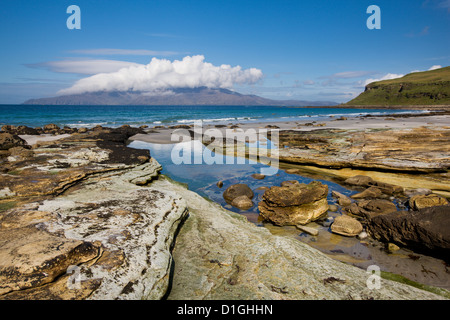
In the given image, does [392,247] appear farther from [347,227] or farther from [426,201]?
[426,201]

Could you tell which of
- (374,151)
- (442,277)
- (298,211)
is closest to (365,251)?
(442,277)

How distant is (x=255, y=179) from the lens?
13.9 meters

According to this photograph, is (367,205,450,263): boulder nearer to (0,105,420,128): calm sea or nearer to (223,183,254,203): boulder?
(223,183,254,203): boulder

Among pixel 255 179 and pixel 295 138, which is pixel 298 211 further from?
pixel 295 138

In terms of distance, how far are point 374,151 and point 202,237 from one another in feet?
45.7

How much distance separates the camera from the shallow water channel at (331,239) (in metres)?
6.00

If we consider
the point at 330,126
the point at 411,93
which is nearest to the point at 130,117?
the point at 330,126

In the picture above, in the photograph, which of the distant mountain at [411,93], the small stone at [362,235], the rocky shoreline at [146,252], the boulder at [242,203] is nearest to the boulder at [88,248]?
the rocky shoreline at [146,252]

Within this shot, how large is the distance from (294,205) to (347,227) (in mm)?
1829

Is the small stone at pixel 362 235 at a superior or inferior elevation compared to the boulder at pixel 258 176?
inferior

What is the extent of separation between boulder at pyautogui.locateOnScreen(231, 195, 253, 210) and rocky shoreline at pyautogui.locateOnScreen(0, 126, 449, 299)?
1590 mm

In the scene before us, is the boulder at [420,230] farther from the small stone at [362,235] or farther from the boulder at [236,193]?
the boulder at [236,193]

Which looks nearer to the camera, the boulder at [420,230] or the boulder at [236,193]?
the boulder at [420,230]

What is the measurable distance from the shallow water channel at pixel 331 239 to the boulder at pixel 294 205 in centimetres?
27
